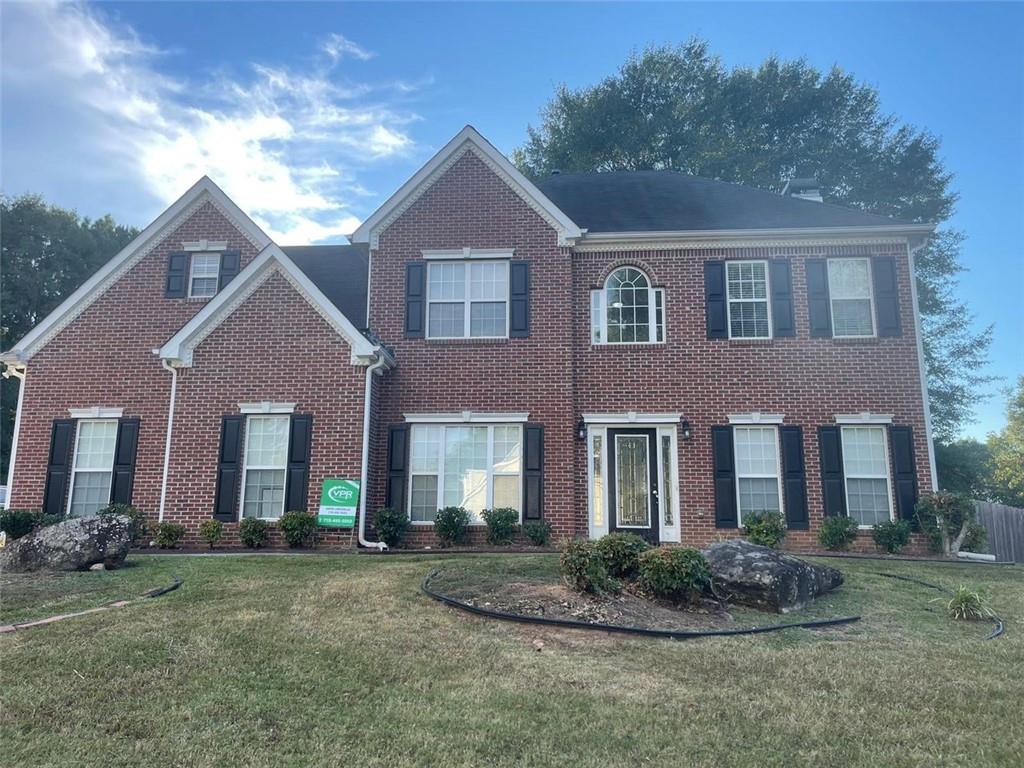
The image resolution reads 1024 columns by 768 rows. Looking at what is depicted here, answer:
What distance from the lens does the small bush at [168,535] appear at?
1090 cm

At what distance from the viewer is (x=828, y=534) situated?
1123 centimetres

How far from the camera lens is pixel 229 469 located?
1149 centimetres

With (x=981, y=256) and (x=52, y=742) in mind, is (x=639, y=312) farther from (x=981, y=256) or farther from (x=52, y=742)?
(x=981, y=256)

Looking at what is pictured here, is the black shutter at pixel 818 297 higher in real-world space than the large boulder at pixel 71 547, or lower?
higher

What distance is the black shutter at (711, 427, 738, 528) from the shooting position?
38.5 ft

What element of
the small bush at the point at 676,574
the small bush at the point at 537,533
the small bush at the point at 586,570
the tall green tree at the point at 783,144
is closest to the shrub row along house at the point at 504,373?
the small bush at the point at 537,533

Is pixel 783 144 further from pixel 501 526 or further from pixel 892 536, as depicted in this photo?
pixel 501 526

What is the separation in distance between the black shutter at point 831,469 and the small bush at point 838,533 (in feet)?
1.01

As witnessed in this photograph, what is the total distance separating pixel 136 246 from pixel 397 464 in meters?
7.45

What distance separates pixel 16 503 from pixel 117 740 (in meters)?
11.3

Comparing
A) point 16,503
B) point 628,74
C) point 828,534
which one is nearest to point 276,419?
point 16,503

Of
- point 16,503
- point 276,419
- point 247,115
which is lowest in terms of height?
point 16,503

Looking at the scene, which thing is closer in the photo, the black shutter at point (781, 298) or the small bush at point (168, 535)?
the small bush at point (168, 535)

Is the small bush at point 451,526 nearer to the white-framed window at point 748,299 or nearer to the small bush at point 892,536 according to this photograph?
the white-framed window at point 748,299
